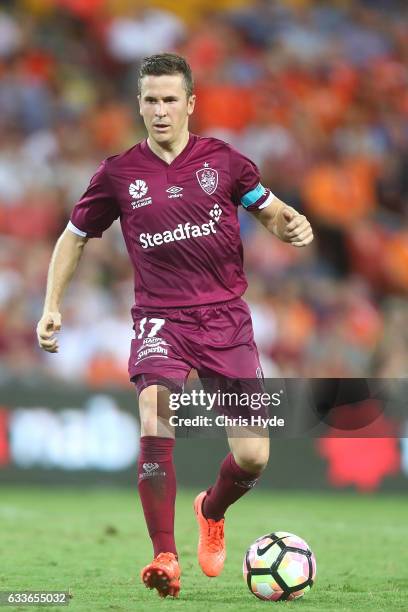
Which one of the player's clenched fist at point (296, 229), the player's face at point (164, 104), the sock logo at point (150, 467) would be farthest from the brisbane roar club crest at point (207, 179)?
the sock logo at point (150, 467)

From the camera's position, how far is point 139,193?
655 centimetres

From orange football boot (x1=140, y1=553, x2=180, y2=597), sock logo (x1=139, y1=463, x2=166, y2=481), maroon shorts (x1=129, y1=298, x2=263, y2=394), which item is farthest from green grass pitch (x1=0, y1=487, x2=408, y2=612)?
maroon shorts (x1=129, y1=298, x2=263, y2=394)

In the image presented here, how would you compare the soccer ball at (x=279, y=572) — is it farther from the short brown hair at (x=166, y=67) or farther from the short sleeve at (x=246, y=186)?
the short brown hair at (x=166, y=67)

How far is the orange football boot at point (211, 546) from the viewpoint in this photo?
668 cm

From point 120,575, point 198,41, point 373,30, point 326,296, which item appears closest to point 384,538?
point 120,575

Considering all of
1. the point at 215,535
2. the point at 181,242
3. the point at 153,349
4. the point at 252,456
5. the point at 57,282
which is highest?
the point at 181,242

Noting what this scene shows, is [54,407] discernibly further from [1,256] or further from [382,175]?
[382,175]

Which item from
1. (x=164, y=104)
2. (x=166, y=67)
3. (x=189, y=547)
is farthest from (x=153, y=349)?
(x=189, y=547)

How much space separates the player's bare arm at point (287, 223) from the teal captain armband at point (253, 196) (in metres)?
0.07

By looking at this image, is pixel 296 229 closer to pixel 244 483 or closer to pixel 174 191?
pixel 174 191

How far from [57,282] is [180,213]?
2.34 feet

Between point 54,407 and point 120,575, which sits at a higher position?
point 54,407

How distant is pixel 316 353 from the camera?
12.8m

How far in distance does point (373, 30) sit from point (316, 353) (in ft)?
21.4
